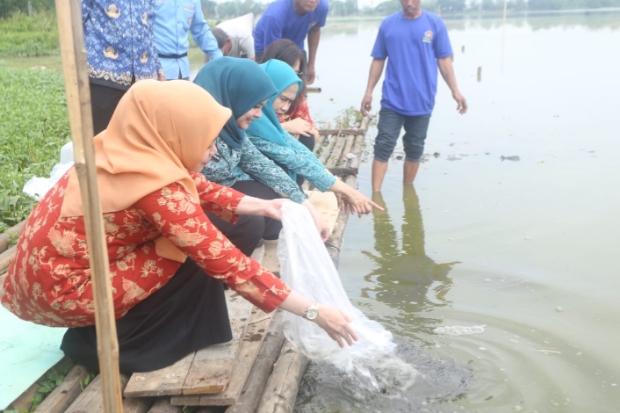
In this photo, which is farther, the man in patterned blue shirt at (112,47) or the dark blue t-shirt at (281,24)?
the dark blue t-shirt at (281,24)

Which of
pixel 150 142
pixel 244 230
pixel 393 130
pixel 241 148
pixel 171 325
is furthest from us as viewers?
pixel 393 130

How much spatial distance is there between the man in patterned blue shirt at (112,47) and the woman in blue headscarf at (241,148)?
0.76 metres

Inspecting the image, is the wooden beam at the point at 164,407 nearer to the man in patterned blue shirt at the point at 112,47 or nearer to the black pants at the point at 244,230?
the black pants at the point at 244,230

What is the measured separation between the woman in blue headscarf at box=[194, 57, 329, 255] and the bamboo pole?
1506mm

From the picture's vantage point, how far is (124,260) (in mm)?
2268

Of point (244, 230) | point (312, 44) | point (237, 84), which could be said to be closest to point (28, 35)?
point (312, 44)

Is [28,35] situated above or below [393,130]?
above

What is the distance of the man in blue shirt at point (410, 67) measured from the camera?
5785mm

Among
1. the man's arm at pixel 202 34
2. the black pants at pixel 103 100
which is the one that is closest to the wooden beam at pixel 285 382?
the black pants at pixel 103 100

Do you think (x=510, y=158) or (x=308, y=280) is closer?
(x=308, y=280)

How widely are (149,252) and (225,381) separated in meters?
0.49

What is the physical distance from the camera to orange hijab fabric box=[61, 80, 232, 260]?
2086 millimetres

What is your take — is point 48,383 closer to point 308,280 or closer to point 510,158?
point 308,280

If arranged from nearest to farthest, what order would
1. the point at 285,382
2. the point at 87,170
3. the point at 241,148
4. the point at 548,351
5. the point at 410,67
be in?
the point at 87,170 → the point at 285,382 → the point at 548,351 → the point at 241,148 → the point at 410,67
